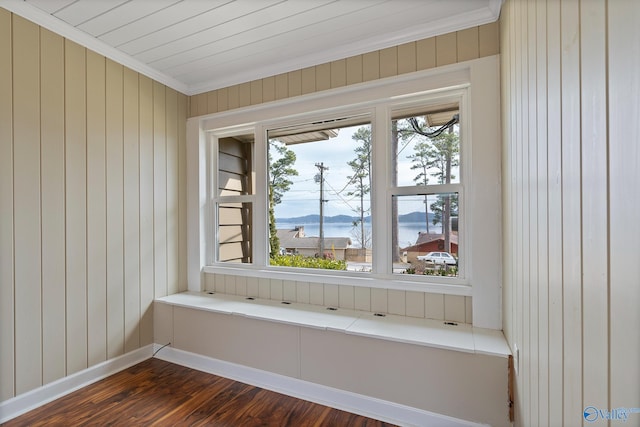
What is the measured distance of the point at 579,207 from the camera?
68 cm

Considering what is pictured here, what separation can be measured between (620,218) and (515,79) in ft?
3.76

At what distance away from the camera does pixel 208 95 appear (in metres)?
3.00

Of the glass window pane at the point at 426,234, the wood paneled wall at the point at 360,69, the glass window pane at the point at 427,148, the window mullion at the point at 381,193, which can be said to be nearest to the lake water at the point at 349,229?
the glass window pane at the point at 426,234

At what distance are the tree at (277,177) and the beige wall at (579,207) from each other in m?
1.92

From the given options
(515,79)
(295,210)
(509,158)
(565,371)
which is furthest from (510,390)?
(295,210)

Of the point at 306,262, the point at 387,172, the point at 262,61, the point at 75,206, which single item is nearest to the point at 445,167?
the point at 387,172

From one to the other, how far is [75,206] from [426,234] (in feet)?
8.44

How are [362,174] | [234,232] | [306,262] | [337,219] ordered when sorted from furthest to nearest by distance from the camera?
[234,232] < [306,262] < [337,219] < [362,174]

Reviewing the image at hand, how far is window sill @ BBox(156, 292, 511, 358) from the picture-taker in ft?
5.57

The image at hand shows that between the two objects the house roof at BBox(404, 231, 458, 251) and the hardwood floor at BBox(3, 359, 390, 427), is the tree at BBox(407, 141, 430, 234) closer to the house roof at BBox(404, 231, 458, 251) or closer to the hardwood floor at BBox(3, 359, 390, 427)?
the house roof at BBox(404, 231, 458, 251)

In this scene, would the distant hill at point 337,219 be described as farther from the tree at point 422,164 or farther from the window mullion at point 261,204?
the window mullion at point 261,204

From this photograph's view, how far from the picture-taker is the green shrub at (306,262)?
2.53 metres

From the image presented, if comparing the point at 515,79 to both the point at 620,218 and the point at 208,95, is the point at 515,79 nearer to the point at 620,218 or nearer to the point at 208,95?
the point at 620,218

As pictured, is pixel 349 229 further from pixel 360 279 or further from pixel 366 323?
pixel 366 323
